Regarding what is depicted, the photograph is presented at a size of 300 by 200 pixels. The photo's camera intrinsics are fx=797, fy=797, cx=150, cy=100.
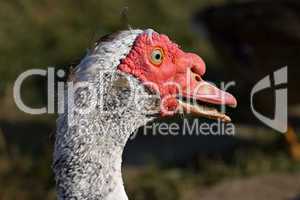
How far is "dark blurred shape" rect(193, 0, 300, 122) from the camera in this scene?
6.53m

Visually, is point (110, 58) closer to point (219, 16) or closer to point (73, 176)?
point (73, 176)

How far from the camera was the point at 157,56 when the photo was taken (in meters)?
2.76

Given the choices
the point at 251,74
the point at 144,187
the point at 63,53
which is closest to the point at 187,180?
the point at 144,187

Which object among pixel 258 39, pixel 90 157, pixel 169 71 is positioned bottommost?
pixel 90 157

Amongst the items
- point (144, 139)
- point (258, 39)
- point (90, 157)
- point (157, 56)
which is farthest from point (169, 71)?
point (144, 139)

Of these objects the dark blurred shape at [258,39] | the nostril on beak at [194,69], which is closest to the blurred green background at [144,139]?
the dark blurred shape at [258,39]

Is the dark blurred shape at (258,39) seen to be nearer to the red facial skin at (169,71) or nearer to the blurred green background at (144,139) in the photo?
the blurred green background at (144,139)

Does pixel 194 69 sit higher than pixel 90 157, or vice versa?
pixel 194 69

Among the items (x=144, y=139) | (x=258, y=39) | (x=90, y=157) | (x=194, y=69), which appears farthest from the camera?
(x=144, y=139)

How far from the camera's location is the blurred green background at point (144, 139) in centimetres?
584

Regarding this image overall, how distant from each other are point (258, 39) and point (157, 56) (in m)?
4.09

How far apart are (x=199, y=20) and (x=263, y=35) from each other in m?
0.96

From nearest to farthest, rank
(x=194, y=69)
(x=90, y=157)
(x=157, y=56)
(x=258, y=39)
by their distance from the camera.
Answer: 1. (x=90, y=157)
2. (x=157, y=56)
3. (x=194, y=69)
4. (x=258, y=39)

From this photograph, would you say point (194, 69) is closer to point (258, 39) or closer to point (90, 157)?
point (90, 157)
